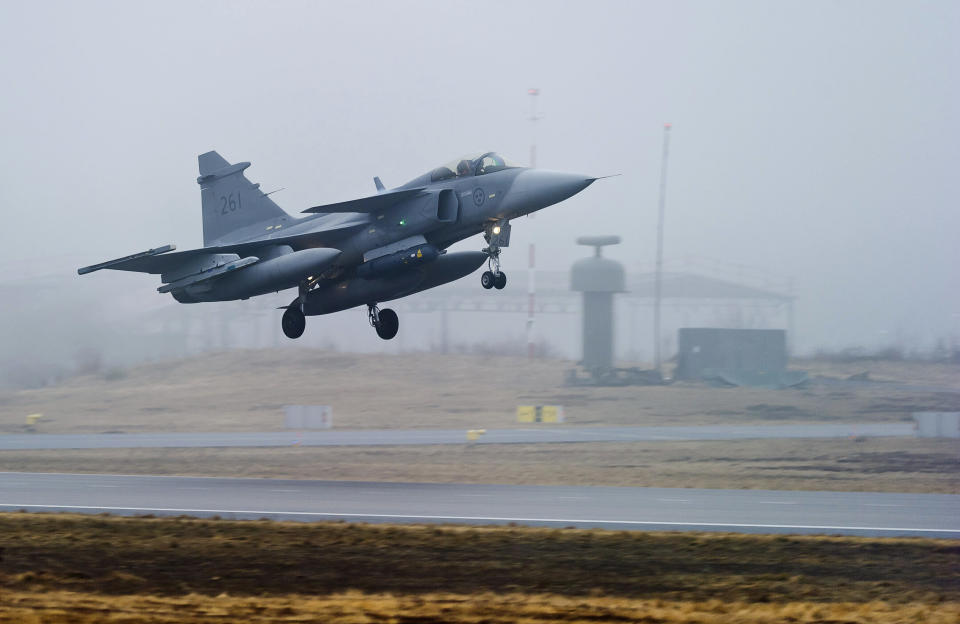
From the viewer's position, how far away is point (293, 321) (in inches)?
1033

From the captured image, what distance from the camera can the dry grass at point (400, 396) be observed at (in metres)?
64.2

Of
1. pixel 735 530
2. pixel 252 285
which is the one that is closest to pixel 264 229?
pixel 252 285

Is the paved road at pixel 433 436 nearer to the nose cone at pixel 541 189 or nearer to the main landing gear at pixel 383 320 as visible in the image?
the main landing gear at pixel 383 320

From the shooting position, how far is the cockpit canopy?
2317 cm

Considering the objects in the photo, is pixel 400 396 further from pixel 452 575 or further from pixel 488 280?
pixel 452 575

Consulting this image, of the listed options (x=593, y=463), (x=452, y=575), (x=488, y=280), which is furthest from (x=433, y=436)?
(x=452, y=575)

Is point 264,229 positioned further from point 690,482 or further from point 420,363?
point 420,363

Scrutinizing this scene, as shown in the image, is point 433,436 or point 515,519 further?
point 433,436

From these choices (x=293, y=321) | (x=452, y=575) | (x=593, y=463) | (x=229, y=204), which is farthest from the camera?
(x=593, y=463)

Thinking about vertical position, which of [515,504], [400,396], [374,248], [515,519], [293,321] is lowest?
[515,504]

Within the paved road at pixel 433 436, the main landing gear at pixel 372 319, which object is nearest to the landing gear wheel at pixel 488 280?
the main landing gear at pixel 372 319

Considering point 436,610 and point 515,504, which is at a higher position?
point 436,610

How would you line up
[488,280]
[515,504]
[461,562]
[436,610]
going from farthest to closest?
1. [515,504]
2. [488,280]
3. [461,562]
4. [436,610]

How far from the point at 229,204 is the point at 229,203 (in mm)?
34
